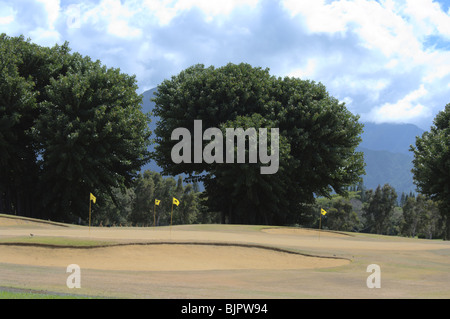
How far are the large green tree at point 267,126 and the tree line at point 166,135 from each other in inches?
4.8

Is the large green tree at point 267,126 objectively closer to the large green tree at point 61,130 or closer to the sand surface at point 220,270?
the large green tree at point 61,130

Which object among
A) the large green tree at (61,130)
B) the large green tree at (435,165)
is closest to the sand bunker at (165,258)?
the large green tree at (61,130)

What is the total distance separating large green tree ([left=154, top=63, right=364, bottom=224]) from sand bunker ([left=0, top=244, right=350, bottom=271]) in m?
25.3

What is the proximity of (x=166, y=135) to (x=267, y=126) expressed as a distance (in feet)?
37.9

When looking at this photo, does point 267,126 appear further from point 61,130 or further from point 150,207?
point 150,207

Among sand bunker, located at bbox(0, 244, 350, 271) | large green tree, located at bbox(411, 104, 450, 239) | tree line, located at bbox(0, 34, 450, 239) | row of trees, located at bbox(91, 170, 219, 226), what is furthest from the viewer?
row of trees, located at bbox(91, 170, 219, 226)

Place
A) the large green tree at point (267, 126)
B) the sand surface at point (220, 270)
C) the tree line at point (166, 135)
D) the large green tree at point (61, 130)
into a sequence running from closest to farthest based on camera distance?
the sand surface at point (220, 270), the large green tree at point (61, 130), the tree line at point (166, 135), the large green tree at point (267, 126)

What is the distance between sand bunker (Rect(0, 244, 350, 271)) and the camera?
19.5 meters

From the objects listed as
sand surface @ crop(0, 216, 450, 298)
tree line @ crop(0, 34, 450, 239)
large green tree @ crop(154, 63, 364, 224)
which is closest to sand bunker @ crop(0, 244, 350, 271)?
sand surface @ crop(0, 216, 450, 298)

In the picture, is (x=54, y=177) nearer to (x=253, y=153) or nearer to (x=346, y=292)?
(x=253, y=153)

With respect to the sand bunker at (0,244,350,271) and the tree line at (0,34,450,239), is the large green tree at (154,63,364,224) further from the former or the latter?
the sand bunker at (0,244,350,271)

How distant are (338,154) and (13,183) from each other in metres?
34.2

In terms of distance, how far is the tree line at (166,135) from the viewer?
45438 mm

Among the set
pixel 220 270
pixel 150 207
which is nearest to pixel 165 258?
pixel 220 270
